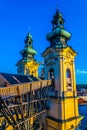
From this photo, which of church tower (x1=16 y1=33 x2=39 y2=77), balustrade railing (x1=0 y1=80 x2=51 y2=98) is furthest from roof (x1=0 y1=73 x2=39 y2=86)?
church tower (x1=16 y1=33 x2=39 y2=77)

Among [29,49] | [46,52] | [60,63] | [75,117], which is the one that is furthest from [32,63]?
[75,117]

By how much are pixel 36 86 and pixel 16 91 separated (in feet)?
12.1

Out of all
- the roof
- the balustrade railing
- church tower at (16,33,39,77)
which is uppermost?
church tower at (16,33,39,77)

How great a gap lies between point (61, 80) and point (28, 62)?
39.5 feet

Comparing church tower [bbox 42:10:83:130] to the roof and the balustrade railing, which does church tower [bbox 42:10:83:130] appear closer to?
the roof

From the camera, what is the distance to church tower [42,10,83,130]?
18.7 metres

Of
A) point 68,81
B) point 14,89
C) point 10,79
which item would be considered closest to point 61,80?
point 68,81

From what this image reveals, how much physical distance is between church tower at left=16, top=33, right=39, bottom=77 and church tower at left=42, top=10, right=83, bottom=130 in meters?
9.30

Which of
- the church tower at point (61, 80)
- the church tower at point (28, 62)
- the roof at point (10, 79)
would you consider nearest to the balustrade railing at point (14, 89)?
the roof at point (10, 79)

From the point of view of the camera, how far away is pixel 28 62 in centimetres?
3022

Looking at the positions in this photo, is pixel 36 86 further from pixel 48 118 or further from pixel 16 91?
pixel 48 118

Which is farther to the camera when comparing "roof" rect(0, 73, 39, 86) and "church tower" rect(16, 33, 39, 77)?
"church tower" rect(16, 33, 39, 77)

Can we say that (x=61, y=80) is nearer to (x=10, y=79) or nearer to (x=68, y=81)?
(x=68, y=81)

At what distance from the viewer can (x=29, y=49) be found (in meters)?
32.0
